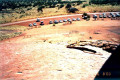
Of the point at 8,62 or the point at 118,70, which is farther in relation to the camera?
the point at 8,62

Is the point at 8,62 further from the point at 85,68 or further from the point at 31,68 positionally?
the point at 85,68

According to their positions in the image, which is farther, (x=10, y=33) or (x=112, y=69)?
(x=10, y=33)

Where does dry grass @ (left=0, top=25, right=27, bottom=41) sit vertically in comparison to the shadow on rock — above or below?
below

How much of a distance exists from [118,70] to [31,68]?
8709mm

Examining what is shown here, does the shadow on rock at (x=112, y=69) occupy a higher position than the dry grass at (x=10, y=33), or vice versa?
the shadow on rock at (x=112, y=69)

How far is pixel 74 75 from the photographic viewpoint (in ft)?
36.8

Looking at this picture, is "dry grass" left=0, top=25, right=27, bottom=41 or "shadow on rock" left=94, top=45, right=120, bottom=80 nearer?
"shadow on rock" left=94, top=45, right=120, bottom=80

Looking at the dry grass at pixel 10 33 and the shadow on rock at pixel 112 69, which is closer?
the shadow on rock at pixel 112 69

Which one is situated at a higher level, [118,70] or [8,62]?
[118,70]

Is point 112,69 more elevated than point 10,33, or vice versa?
point 112,69

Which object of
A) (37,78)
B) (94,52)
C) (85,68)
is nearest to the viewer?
(37,78)

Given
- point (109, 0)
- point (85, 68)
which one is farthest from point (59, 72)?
point (109, 0)

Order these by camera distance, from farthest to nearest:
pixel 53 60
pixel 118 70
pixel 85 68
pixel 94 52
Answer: pixel 94 52 < pixel 53 60 < pixel 85 68 < pixel 118 70

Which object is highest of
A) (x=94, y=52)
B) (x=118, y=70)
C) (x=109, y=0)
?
(x=109, y=0)
